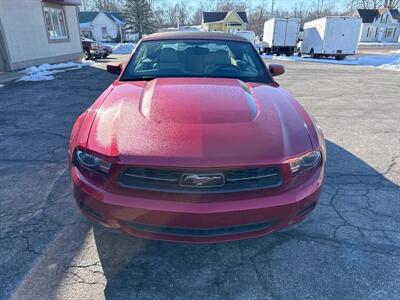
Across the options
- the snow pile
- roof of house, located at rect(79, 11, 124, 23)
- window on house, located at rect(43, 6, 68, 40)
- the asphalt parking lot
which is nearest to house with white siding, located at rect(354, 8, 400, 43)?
roof of house, located at rect(79, 11, 124, 23)

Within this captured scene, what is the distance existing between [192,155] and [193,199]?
282 millimetres

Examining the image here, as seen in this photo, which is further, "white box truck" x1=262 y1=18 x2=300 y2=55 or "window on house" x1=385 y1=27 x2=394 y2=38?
"window on house" x1=385 y1=27 x2=394 y2=38

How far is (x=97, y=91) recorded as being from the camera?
Result: 9117mm

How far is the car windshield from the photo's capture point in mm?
3388

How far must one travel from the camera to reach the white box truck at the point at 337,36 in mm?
22938

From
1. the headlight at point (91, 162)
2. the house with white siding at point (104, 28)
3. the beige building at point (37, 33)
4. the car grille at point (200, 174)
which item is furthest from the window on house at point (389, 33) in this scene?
the headlight at point (91, 162)

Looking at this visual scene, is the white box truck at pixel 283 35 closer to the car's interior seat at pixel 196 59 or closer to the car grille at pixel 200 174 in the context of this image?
the car's interior seat at pixel 196 59

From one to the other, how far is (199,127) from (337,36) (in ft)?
83.4

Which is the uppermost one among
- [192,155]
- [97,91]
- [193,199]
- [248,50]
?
[248,50]

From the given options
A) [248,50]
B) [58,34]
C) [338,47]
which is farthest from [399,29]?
[248,50]

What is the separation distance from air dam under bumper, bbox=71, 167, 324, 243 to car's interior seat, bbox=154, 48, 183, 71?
6.22 feet

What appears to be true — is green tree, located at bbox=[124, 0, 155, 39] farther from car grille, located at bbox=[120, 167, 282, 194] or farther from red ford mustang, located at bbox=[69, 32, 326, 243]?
car grille, located at bbox=[120, 167, 282, 194]

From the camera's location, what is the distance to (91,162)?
205cm

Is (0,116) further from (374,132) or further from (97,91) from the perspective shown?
(374,132)
